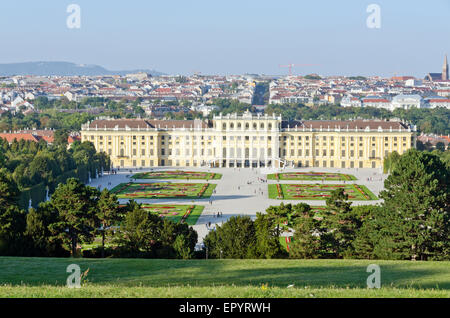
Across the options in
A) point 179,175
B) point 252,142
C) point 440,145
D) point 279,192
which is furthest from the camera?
point 440,145

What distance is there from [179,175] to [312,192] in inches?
790

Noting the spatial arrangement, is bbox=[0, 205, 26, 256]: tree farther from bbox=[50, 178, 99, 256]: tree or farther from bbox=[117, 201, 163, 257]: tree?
bbox=[117, 201, 163, 257]: tree

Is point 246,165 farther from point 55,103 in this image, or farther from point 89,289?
point 55,103

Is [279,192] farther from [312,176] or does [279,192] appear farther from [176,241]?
[176,241]

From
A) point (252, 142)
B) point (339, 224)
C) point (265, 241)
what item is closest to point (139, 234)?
point (265, 241)

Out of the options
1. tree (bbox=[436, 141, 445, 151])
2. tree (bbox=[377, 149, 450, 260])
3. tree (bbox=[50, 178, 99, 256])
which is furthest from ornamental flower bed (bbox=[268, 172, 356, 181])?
tree (bbox=[377, 149, 450, 260])

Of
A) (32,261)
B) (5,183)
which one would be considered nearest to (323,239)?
(32,261)

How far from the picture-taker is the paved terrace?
54219mm

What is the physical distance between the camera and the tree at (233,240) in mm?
33000

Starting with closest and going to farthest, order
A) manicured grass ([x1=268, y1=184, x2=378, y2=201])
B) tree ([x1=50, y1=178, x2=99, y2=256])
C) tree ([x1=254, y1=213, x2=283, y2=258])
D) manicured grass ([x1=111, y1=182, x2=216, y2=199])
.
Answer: tree ([x1=254, y1=213, x2=283, y2=258]) → tree ([x1=50, y1=178, x2=99, y2=256]) → manicured grass ([x1=268, y1=184, x2=378, y2=201]) → manicured grass ([x1=111, y1=182, x2=216, y2=199])

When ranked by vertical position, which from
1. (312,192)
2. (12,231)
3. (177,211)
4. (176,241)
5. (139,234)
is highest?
(12,231)

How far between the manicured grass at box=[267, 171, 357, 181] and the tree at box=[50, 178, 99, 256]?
4518 centimetres

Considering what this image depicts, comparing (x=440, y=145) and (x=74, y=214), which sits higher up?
(x=74, y=214)

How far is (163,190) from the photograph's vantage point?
68.6 meters
